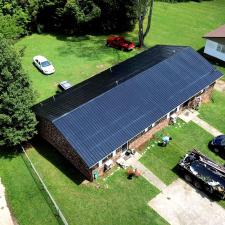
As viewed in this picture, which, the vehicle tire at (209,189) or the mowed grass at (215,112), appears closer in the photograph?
the vehicle tire at (209,189)

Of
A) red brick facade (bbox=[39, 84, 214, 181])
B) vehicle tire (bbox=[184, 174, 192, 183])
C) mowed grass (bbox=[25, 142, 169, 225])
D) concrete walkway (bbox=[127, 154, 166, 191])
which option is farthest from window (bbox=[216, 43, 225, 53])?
mowed grass (bbox=[25, 142, 169, 225])

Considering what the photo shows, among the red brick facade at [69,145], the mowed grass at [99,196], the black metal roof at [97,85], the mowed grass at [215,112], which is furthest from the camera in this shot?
the mowed grass at [215,112]

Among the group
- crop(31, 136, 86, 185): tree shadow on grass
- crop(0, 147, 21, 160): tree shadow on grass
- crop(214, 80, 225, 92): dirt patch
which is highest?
crop(31, 136, 86, 185): tree shadow on grass

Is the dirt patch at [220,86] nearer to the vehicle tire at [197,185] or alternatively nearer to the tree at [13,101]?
the vehicle tire at [197,185]

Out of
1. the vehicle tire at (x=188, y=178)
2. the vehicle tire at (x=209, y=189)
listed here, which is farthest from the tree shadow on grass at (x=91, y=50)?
the vehicle tire at (x=209, y=189)

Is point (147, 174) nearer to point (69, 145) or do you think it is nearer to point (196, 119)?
point (69, 145)

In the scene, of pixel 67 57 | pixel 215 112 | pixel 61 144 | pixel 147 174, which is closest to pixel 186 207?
pixel 147 174

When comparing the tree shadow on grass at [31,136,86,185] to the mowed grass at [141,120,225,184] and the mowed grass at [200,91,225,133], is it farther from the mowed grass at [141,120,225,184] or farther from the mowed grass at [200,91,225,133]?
the mowed grass at [200,91,225,133]
